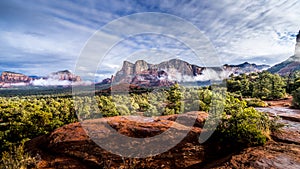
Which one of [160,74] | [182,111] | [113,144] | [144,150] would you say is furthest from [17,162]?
[160,74]

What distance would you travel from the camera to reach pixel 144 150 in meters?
6.86

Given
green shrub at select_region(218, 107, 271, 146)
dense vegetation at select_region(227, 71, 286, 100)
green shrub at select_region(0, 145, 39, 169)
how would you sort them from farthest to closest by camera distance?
dense vegetation at select_region(227, 71, 286, 100) < green shrub at select_region(218, 107, 271, 146) < green shrub at select_region(0, 145, 39, 169)

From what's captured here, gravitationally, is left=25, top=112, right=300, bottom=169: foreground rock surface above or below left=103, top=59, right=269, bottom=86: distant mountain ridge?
below

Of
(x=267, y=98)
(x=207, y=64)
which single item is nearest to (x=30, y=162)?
(x=207, y=64)

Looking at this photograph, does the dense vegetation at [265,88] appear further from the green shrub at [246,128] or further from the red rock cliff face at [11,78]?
the red rock cliff face at [11,78]

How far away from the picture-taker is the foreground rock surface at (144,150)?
19.1ft

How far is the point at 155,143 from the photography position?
23.1ft

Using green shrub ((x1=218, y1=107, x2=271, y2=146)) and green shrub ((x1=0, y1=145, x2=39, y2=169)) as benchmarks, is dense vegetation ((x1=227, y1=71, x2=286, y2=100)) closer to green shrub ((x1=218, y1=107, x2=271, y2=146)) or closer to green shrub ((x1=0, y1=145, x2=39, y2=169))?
green shrub ((x1=218, y1=107, x2=271, y2=146))

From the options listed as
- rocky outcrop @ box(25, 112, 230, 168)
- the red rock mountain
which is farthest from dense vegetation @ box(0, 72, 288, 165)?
the red rock mountain

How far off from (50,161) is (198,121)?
613cm

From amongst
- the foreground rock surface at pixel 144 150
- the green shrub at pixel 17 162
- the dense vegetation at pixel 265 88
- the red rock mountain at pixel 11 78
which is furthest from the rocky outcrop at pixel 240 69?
the red rock mountain at pixel 11 78

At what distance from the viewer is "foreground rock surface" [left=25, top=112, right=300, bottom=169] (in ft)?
19.1

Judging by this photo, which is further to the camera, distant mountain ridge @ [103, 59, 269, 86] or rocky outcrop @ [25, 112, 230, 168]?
distant mountain ridge @ [103, 59, 269, 86]

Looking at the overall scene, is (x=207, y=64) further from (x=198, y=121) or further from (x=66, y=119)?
(x=66, y=119)
